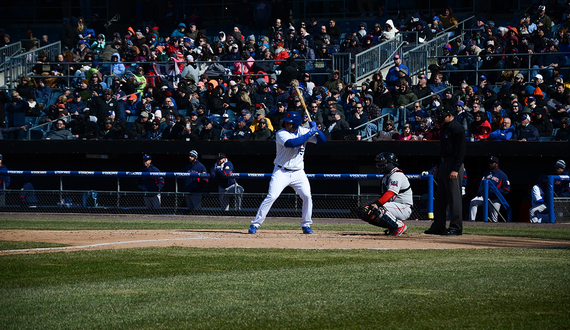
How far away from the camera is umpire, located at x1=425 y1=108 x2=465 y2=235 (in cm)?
1016

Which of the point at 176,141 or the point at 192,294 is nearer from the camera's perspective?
the point at 192,294

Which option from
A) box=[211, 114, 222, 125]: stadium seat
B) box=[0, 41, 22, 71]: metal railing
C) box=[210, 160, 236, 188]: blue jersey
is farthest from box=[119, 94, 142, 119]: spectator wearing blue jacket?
box=[0, 41, 22, 71]: metal railing

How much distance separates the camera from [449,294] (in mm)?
5270

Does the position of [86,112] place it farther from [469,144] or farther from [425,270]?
[425,270]

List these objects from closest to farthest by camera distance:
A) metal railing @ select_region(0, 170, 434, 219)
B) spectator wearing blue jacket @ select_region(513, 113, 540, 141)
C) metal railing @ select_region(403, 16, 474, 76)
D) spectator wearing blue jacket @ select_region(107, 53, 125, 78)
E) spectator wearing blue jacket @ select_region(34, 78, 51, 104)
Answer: spectator wearing blue jacket @ select_region(513, 113, 540, 141) < metal railing @ select_region(0, 170, 434, 219) < metal railing @ select_region(403, 16, 474, 76) < spectator wearing blue jacket @ select_region(34, 78, 51, 104) < spectator wearing blue jacket @ select_region(107, 53, 125, 78)

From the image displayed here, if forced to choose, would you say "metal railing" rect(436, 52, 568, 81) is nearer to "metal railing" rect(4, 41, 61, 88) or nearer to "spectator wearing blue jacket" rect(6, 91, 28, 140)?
"spectator wearing blue jacket" rect(6, 91, 28, 140)

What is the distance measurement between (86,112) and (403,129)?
8619 mm

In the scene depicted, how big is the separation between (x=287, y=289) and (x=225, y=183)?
11.0 meters

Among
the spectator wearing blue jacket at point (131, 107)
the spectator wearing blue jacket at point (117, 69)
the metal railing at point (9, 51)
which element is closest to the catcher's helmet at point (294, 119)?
the spectator wearing blue jacket at point (131, 107)

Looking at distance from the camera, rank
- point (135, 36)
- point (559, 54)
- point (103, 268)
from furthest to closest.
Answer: point (135, 36), point (559, 54), point (103, 268)

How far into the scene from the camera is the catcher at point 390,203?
33.0 ft

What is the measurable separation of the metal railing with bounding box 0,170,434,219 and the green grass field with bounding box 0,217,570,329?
7475 mm

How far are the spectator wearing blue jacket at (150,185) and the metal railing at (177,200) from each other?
0.02 m

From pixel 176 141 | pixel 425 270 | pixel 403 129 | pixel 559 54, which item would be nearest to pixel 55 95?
pixel 176 141
